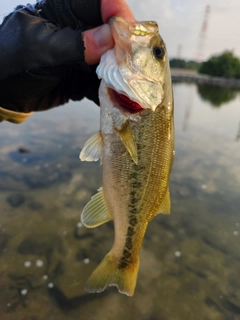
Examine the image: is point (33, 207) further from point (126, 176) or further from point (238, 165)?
point (238, 165)

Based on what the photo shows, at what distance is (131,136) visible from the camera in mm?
1782

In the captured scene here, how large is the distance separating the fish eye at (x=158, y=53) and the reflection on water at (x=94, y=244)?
2455 mm

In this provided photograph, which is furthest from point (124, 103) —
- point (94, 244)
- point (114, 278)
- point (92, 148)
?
point (94, 244)

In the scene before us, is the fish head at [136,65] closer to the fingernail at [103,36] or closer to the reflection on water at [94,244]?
the fingernail at [103,36]

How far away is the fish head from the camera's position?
169 cm

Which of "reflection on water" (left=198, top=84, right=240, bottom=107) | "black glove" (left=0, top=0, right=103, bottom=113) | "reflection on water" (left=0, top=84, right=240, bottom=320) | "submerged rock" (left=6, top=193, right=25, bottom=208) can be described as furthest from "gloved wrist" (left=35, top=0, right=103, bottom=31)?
"reflection on water" (left=198, top=84, right=240, bottom=107)

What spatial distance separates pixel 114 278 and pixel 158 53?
163 cm

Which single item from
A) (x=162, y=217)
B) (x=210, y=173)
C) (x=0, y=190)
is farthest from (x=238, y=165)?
(x=0, y=190)

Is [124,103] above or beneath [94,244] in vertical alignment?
above

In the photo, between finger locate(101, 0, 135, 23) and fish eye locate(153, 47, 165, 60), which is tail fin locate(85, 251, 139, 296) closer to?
fish eye locate(153, 47, 165, 60)

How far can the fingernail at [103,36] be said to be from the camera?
1721 mm

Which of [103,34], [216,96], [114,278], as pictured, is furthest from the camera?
[216,96]

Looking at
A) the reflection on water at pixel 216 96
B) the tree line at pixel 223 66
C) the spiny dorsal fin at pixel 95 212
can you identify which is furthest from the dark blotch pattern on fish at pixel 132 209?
the tree line at pixel 223 66

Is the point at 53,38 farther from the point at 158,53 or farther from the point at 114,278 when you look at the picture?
the point at 114,278
